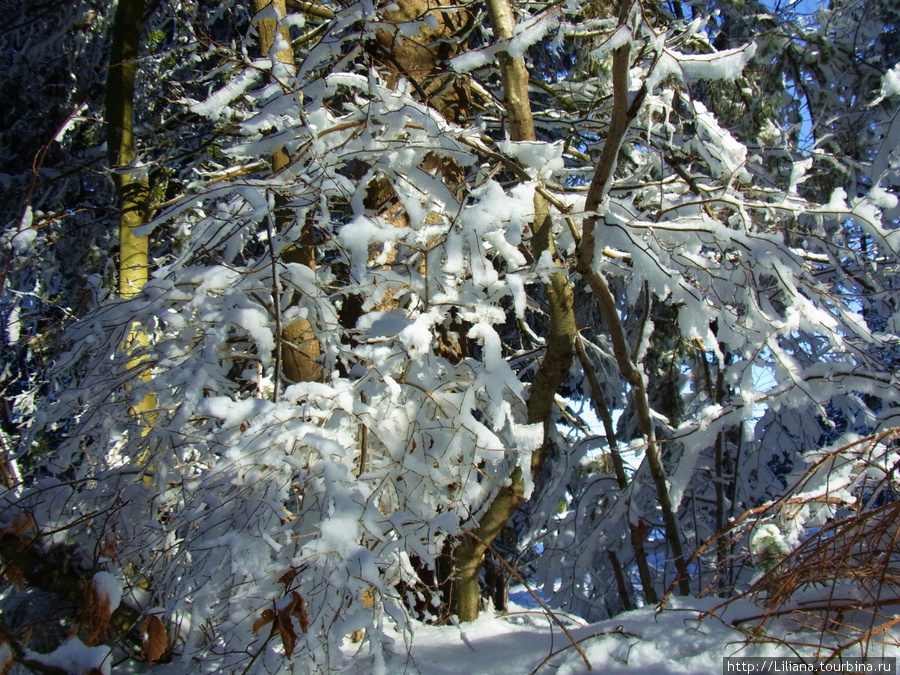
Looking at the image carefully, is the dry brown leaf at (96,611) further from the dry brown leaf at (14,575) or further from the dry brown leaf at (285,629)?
the dry brown leaf at (285,629)

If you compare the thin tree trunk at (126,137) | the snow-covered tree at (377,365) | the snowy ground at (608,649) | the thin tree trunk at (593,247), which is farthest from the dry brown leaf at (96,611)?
the thin tree trunk at (126,137)

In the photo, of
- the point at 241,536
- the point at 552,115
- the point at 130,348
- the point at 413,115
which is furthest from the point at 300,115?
the point at 552,115

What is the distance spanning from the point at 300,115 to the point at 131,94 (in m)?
2.38

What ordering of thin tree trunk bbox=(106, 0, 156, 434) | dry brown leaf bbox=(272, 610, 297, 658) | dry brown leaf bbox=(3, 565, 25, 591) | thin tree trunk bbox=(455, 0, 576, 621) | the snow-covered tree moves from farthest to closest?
thin tree trunk bbox=(106, 0, 156, 434)
thin tree trunk bbox=(455, 0, 576, 621)
dry brown leaf bbox=(3, 565, 25, 591)
the snow-covered tree
dry brown leaf bbox=(272, 610, 297, 658)

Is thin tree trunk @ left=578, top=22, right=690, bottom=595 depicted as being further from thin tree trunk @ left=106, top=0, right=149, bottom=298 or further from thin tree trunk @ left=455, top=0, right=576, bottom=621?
thin tree trunk @ left=106, top=0, right=149, bottom=298

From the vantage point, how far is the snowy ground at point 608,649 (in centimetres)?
177

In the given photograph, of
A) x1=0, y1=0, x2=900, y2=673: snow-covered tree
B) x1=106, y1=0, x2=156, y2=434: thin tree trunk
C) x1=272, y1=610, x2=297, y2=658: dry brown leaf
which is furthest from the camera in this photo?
x1=106, y1=0, x2=156, y2=434: thin tree trunk

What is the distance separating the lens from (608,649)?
1.91m

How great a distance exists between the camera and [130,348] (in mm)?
2416

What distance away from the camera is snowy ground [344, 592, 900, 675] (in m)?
1.77

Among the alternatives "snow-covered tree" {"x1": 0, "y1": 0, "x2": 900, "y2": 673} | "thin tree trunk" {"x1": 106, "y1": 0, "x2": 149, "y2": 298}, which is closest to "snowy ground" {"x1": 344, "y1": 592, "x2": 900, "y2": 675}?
"snow-covered tree" {"x1": 0, "y1": 0, "x2": 900, "y2": 673}

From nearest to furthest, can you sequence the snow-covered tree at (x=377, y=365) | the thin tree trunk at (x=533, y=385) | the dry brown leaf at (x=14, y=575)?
the snow-covered tree at (x=377, y=365), the dry brown leaf at (x=14, y=575), the thin tree trunk at (x=533, y=385)

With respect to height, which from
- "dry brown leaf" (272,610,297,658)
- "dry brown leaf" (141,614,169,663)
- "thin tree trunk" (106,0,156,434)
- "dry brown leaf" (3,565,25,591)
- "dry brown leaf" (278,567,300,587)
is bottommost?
"dry brown leaf" (141,614,169,663)

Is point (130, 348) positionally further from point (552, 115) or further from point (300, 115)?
point (552, 115)
